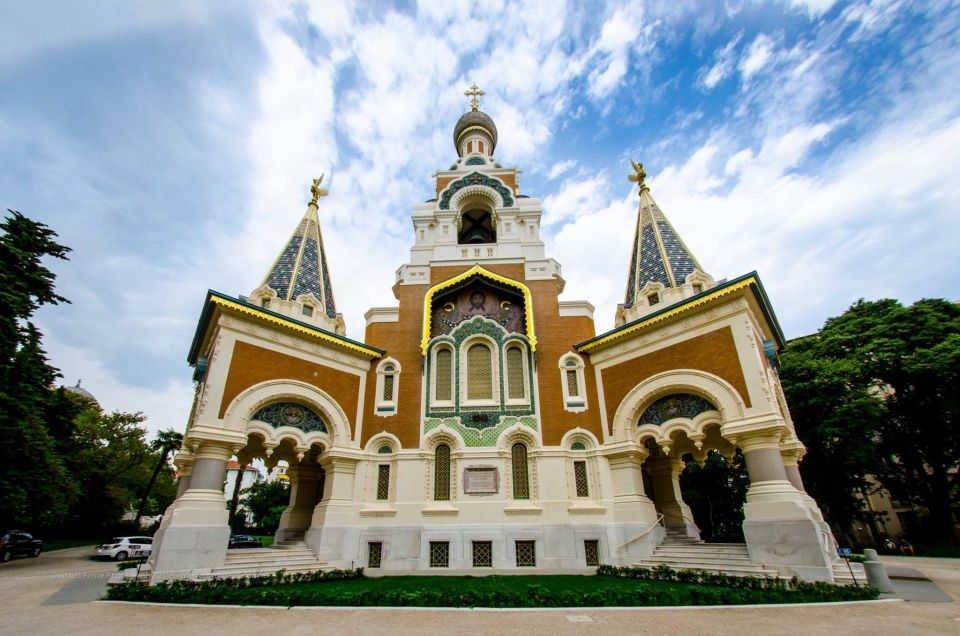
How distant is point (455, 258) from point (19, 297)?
59.8ft

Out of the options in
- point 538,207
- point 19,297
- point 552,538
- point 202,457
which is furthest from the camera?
point 538,207

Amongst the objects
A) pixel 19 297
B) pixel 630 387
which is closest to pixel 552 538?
pixel 630 387

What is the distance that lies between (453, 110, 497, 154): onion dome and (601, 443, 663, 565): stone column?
1773 centimetres

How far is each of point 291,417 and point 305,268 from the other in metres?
6.60

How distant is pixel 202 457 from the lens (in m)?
12.1

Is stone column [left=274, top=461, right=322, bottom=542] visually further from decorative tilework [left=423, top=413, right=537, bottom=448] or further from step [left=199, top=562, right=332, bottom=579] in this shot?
decorative tilework [left=423, top=413, right=537, bottom=448]

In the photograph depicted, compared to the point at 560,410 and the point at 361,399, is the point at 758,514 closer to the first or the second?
the point at 560,410

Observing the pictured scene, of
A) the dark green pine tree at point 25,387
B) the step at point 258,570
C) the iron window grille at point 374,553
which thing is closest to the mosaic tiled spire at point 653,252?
the iron window grille at point 374,553

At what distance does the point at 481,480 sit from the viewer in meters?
15.4

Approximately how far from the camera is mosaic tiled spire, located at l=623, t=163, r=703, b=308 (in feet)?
54.0

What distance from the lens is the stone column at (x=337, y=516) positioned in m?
13.9

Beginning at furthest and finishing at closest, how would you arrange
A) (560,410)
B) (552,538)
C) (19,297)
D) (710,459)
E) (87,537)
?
(87,537) → (710,459) → (19,297) → (560,410) → (552,538)

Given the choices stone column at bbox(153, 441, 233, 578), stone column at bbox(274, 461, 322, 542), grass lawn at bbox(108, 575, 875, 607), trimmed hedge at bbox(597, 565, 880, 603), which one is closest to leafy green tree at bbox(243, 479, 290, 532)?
stone column at bbox(274, 461, 322, 542)

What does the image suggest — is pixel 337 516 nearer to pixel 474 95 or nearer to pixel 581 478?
pixel 581 478
